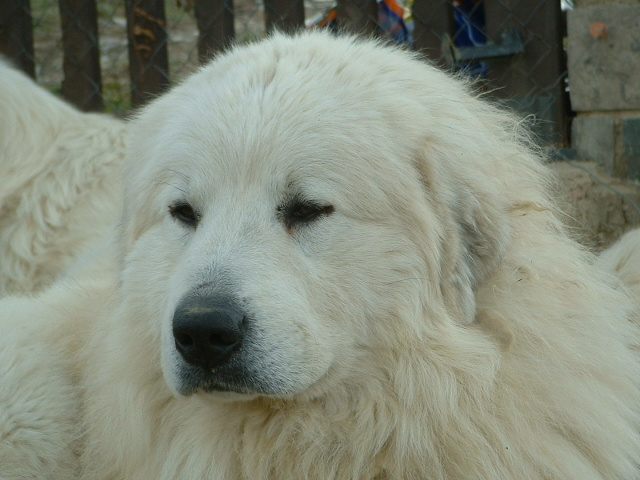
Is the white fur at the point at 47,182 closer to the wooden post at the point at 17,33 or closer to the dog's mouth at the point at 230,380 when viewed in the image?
the wooden post at the point at 17,33

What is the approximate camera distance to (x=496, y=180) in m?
2.86

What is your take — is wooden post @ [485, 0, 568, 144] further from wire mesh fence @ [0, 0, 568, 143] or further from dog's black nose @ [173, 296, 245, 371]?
dog's black nose @ [173, 296, 245, 371]

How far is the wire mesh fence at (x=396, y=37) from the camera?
546cm

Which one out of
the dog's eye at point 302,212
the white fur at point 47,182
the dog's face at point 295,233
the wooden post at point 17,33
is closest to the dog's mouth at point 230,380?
the dog's face at point 295,233

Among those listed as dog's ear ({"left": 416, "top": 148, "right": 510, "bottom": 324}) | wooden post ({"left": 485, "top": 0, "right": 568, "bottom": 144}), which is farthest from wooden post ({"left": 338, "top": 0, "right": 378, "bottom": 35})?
dog's ear ({"left": 416, "top": 148, "right": 510, "bottom": 324})

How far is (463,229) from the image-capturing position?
2.78 metres

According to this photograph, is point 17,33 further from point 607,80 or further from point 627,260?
point 627,260

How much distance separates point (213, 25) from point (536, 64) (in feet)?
7.42

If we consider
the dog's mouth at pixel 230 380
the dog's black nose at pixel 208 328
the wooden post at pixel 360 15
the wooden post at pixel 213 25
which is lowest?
the dog's mouth at pixel 230 380

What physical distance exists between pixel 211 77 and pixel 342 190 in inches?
27.2

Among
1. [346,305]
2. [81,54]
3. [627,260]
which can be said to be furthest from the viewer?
[81,54]

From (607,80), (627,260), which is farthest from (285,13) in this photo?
(627,260)

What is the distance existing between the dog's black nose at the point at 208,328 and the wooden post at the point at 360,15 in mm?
3667

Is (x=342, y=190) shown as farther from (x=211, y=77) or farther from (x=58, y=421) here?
(x=58, y=421)
